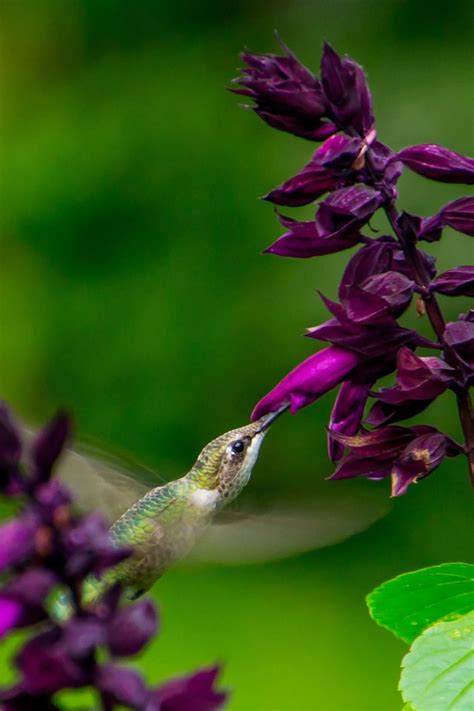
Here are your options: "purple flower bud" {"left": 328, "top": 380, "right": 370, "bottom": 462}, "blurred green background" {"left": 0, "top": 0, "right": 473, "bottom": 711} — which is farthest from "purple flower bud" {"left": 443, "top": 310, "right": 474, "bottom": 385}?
"blurred green background" {"left": 0, "top": 0, "right": 473, "bottom": 711}

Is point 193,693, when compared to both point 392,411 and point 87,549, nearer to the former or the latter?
point 87,549

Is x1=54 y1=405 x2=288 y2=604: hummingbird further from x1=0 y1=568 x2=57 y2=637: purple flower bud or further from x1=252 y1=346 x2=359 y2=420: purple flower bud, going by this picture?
x1=0 y1=568 x2=57 y2=637: purple flower bud

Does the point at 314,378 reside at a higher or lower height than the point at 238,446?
higher

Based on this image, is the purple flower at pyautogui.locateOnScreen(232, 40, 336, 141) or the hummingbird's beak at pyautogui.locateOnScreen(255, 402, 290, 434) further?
the hummingbird's beak at pyautogui.locateOnScreen(255, 402, 290, 434)

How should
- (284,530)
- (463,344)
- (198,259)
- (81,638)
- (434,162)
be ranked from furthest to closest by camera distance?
1. (198,259)
2. (284,530)
3. (434,162)
4. (463,344)
5. (81,638)

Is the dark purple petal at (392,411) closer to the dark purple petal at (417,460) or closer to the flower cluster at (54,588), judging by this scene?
the dark purple petal at (417,460)

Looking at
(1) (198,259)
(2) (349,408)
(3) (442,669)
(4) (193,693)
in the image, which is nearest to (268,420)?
(2) (349,408)

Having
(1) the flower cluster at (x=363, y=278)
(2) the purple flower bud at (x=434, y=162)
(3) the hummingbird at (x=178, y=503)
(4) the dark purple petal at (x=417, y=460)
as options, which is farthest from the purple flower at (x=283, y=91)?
(3) the hummingbird at (x=178, y=503)
